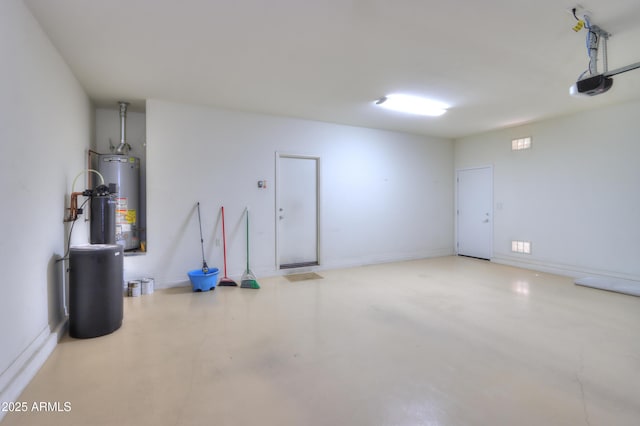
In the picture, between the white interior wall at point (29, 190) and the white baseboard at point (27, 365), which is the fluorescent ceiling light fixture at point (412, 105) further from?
the white baseboard at point (27, 365)

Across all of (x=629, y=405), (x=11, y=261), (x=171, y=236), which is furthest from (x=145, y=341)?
(x=629, y=405)

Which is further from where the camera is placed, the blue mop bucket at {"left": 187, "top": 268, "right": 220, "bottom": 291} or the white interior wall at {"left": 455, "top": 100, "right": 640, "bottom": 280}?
the white interior wall at {"left": 455, "top": 100, "right": 640, "bottom": 280}

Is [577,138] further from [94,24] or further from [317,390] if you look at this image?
[94,24]

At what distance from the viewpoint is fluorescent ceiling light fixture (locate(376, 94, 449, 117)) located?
4.38 meters

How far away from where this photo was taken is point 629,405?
190 cm

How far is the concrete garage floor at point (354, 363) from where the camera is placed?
1.83 m

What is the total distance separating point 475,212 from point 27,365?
283 inches

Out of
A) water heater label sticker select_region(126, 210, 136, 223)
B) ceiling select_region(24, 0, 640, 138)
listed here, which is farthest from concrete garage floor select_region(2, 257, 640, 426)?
ceiling select_region(24, 0, 640, 138)

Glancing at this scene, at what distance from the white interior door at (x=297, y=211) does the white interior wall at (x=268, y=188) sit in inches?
6.3

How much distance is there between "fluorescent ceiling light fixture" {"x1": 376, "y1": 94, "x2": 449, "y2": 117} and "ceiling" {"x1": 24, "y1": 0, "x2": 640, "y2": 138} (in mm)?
206

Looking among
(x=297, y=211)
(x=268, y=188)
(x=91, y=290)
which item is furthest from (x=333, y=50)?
(x=91, y=290)

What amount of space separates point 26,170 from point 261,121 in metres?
3.29

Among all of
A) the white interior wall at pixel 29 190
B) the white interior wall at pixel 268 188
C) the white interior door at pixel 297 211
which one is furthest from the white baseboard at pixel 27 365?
the white interior door at pixel 297 211

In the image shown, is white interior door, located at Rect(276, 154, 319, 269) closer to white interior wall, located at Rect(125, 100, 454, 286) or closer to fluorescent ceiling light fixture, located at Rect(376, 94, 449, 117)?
white interior wall, located at Rect(125, 100, 454, 286)
